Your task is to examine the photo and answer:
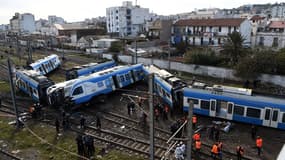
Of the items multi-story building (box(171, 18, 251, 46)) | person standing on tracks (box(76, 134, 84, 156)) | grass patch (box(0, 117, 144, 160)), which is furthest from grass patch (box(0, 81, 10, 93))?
multi-story building (box(171, 18, 251, 46))

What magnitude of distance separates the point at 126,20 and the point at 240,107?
8262 cm

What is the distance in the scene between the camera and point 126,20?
96.0 metres

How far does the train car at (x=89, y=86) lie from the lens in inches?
879

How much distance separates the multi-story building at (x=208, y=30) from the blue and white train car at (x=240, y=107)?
3853 centimetres

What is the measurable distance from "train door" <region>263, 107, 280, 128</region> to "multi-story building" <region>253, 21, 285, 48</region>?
1624 inches

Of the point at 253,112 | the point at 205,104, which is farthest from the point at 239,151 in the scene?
the point at 205,104

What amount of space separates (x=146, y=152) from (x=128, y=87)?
48.7 ft

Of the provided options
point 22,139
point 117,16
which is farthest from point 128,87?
point 117,16

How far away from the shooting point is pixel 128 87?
30016 millimetres

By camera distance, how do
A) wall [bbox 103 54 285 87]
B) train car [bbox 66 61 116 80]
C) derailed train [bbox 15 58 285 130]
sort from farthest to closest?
1. train car [bbox 66 61 116 80]
2. wall [bbox 103 54 285 87]
3. derailed train [bbox 15 58 285 130]

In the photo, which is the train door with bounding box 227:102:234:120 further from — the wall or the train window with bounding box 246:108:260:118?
the wall

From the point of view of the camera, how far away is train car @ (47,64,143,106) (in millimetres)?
22328

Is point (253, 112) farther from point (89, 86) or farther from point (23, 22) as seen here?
point (23, 22)

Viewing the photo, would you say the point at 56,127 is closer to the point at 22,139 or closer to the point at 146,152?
the point at 22,139
